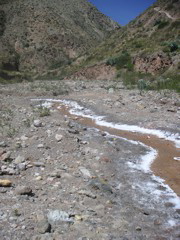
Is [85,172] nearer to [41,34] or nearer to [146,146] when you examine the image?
[146,146]

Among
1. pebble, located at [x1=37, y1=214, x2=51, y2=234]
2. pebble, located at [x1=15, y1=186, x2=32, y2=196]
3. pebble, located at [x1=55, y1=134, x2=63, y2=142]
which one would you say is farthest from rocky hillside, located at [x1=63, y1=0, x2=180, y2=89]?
pebble, located at [x1=37, y1=214, x2=51, y2=234]

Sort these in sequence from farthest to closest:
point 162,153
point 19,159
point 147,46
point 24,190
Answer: point 147,46
point 162,153
point 19,159
point 24,190

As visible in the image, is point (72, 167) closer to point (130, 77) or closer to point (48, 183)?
point (48, 183)

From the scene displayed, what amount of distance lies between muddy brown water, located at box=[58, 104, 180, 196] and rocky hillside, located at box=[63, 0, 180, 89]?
17899 mm

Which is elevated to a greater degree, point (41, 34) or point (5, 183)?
point (41, 34)

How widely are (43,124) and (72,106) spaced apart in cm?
747

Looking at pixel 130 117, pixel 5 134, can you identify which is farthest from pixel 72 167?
pixel 130 117

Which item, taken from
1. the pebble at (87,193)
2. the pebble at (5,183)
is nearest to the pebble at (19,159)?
the pebble at (5,183)

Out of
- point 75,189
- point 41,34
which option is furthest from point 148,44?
point 41,34

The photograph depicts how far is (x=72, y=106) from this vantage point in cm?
2095

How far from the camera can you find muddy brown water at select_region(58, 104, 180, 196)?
8.52m

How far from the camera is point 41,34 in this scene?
74.5 meters

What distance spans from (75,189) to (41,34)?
71750mm

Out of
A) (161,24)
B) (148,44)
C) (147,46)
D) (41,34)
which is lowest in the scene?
(147,46)
